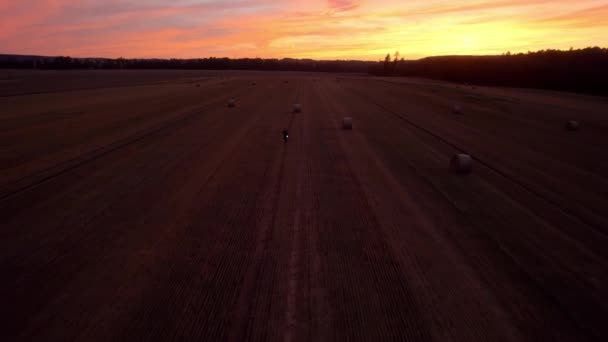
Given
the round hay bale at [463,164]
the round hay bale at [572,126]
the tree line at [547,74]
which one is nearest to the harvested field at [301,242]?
the round hay bale at [463,164]

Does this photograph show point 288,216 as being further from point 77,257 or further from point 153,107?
point 153,107

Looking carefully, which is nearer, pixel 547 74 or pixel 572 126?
pixel 572 126

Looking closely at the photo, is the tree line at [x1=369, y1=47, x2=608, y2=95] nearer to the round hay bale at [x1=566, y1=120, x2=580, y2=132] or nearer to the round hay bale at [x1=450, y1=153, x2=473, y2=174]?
the round hay bale at [x1=566, y1=120, x2=580, y2=132]

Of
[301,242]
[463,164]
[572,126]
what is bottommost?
[301,242]

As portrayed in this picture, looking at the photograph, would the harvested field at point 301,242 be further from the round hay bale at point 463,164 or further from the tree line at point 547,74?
the tree line at point 547,74

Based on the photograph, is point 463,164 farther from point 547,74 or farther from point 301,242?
point 547,74

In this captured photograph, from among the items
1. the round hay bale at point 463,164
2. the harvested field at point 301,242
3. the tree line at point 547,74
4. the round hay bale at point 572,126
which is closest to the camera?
the harvested field at point 301,242

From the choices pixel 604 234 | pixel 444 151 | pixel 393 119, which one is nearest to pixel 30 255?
pixel 604 234

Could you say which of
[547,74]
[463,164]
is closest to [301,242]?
[463,164]
